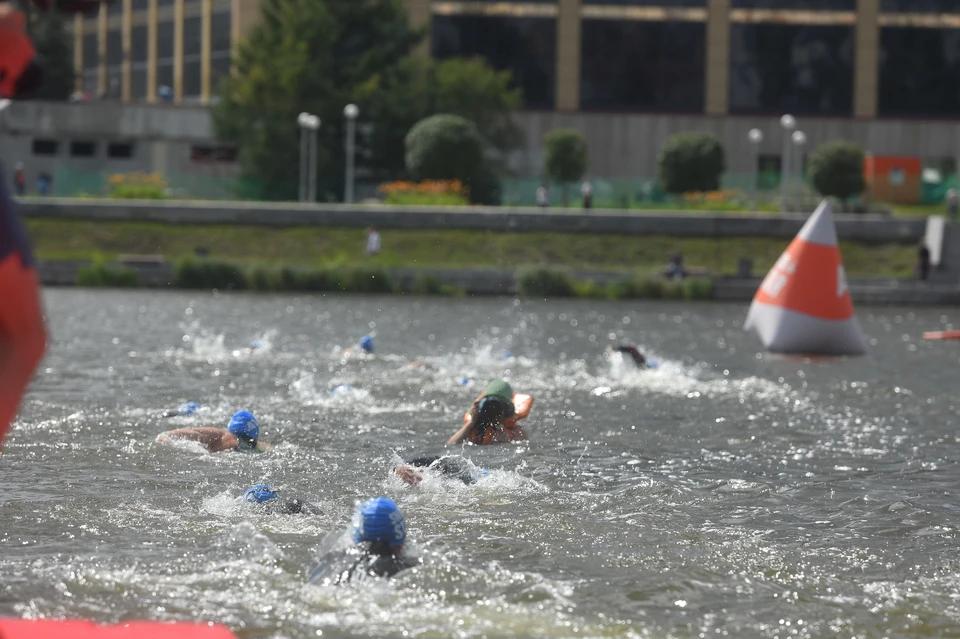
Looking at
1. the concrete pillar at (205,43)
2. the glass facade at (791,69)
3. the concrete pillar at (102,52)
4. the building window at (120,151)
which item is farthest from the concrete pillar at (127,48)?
the glass facade at (791,69)

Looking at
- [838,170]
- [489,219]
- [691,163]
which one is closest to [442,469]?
[489,219]

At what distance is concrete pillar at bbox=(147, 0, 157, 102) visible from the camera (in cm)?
6869

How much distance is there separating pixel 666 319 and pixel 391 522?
24240mm

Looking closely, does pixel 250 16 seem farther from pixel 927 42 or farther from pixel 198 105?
pixel 927 42

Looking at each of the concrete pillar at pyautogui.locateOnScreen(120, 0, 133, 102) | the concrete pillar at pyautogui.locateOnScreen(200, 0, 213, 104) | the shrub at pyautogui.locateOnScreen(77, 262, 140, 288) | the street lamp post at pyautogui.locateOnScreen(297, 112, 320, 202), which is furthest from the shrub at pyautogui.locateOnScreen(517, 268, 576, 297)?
the concrete pillar at pyautogui.locateOnScreen(120, 0, 133, 102)

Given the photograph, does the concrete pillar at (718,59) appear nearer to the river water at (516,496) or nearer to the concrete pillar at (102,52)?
the concrete pillar at (102,52)

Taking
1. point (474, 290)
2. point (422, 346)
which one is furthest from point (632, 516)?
point (474, 290)

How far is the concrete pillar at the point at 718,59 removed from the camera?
5725 centimetres

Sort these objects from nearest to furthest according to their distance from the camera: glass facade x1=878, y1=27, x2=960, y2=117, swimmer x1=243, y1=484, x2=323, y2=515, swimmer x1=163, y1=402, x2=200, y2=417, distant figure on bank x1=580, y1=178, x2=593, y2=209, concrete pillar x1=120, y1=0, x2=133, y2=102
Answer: swimmer x1=243, y1=484, x2=323, y2=515
swimmer x1=163, y1=402, x2=200, y2=417
distant figure on bank x1=580, y1=178, x2=593, y2=209
glass facade x1=878, y1=27, x2=960, y2=117
concrete pillar x1=120, y1=0, x2=133, y2=102

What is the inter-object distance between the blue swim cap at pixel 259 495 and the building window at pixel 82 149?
51645 mm

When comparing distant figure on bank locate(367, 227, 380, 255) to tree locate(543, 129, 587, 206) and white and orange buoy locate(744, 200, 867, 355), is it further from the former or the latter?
white and orange buoy locate(744, 200, 867, 355)

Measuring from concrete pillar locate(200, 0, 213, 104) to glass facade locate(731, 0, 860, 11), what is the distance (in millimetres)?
22788

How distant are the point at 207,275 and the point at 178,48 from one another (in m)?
30.6

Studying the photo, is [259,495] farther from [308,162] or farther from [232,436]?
[308,162]
